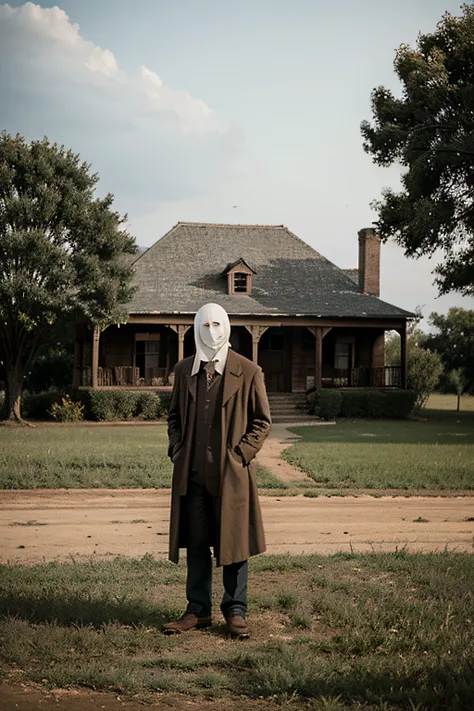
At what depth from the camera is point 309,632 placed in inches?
223

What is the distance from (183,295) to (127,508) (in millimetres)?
22481

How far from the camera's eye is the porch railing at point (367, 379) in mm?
33844

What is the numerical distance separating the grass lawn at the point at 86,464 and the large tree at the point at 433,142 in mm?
15328

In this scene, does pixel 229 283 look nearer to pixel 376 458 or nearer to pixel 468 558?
pixel 376 458

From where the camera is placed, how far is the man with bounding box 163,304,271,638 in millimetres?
5684

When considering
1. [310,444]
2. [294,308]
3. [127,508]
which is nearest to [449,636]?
[127,508]

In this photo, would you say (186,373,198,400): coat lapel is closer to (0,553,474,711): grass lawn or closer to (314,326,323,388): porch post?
(0,553,474,711): grass lawn

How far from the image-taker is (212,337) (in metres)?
5.88

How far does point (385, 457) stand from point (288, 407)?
49.3 ft

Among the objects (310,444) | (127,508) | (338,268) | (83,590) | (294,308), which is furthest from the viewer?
(338,268)

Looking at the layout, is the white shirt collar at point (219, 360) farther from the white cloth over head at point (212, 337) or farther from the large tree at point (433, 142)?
the large tree at point (433, 142)

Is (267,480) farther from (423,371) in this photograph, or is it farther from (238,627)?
(423,371)

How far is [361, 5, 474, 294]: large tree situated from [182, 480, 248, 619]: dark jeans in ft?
80.1

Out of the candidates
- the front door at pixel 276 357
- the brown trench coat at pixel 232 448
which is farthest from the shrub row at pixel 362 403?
the brown trench coat at pixel 232 448
